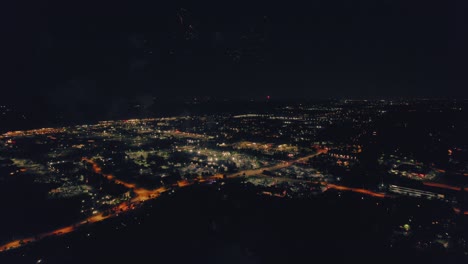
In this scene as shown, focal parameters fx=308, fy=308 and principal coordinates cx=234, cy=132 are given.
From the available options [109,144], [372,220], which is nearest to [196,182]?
[372,220]

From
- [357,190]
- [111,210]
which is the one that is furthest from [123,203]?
[357,190]

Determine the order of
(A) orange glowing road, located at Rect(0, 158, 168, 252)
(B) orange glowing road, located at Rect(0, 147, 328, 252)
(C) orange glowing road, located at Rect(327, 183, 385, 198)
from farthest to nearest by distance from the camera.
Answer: (C) orange glowing road, located at Rect(327, 183, 385, 198), (B) orange glowing road, located at Rect(0, 147, 328, 252), (A) orange glowing road, located at Rect(0, 158, 168, 252)

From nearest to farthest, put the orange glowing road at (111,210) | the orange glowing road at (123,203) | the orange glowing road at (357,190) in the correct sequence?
the orange glowing road at (111,210) < the orange glowing road at (123,203) < the orange glowing road at (357,190)

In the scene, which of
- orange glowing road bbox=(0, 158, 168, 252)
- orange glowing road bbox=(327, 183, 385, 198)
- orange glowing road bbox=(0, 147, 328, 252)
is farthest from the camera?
orange glowing road bbox=(327, 183, 385, 198)

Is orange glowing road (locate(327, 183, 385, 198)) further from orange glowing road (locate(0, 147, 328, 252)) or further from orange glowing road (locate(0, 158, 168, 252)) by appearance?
orange glowing road (locate(0, 158, 168, 252))

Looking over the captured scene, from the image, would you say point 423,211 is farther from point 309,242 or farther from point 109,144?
point 109,144

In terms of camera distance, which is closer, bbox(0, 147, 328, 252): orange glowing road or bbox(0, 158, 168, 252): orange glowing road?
bbox(0, 158, 168, 252): orange glowing road

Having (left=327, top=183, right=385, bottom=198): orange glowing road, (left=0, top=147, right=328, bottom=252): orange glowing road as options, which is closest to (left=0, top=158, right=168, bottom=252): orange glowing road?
(left=0, top=147, right=328, bottom=252): orange glowing road

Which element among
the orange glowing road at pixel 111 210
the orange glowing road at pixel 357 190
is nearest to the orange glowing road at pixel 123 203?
the orange glowing road at pixel 111 210

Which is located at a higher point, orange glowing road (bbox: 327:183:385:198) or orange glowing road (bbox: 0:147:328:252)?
orange glowing road (bbox: 327:183:385:198)

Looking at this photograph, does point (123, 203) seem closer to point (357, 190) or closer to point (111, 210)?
point (111, 210)

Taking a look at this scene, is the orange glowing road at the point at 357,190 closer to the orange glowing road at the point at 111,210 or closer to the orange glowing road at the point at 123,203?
the orange glowing road at the point at 123,203
